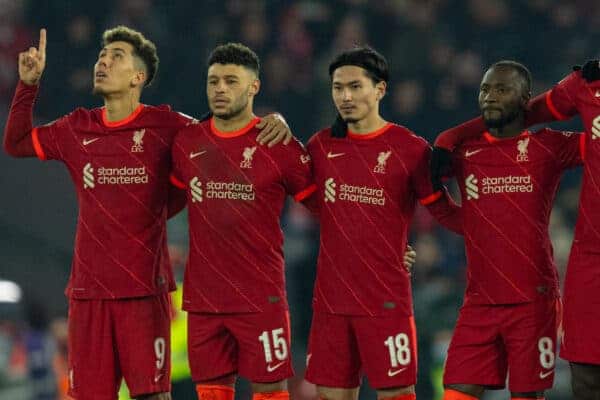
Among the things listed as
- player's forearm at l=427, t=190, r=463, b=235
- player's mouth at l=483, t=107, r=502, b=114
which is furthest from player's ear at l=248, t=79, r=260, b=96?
player's mouth at l=483, t=107, r=502, b=114

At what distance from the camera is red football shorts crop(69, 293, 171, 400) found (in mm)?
7570

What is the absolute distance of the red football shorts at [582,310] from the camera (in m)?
7.07

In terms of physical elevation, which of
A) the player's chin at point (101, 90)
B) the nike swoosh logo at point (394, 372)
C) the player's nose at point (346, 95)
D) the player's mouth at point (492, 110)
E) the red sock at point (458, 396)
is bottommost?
the red sock at point (458, 396)

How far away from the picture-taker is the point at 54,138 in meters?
7.81

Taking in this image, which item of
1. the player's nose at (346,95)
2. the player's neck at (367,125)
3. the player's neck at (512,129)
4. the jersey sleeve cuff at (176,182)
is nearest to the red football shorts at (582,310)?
the player's neck at (512,129)

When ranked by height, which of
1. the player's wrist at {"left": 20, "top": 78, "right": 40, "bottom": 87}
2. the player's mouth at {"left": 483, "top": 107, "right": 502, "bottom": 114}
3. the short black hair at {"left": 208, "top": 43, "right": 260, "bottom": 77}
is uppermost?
the short black hair at {"left": 208, "top": 43, "right": 260, "bottom": 77}

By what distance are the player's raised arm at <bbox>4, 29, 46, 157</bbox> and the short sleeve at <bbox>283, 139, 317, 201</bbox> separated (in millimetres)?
1308

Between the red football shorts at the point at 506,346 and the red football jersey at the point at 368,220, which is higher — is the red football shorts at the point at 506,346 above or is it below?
below

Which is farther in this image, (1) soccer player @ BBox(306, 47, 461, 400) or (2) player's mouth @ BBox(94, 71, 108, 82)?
(2) player's mouth @ BBox(94, 71, 108, 82)

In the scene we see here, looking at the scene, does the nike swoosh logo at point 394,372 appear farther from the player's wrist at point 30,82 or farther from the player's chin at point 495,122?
the player's wrist at point 30,82

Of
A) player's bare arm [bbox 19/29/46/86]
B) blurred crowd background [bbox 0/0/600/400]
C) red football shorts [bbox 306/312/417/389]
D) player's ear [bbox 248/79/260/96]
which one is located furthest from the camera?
blurred crowd background [bbox 0/0/600/400]

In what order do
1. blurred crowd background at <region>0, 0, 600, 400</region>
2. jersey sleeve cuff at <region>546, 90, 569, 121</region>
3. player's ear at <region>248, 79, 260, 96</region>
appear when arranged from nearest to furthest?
jersey sleeve cuff at <region>546, 90, 569, 121</region>, player's ear at <region>248, 79, 260, 96</region>, blurred crowd background at <region>0, 0, 600, 400</region>

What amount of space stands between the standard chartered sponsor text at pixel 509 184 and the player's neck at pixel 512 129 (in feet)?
0.73

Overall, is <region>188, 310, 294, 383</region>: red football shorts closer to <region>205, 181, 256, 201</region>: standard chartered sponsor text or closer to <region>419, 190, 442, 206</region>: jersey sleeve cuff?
<region>205, 181, 256, 201</region>: standard chartered sponsor text
